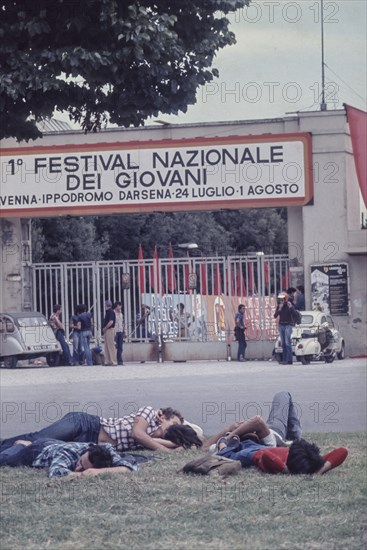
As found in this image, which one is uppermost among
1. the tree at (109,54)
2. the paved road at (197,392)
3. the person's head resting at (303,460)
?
the tree at (109,54)

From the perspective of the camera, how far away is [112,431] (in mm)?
10273

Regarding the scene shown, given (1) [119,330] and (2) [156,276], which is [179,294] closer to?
(2) [156,276]

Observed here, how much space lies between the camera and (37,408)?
634 inches

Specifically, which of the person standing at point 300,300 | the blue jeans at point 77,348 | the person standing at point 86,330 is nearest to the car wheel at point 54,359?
the blue jeans at point 77,348

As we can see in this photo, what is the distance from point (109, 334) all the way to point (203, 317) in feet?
10.9

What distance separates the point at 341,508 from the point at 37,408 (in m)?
9.39

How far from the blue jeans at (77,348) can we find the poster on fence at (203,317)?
1.94m

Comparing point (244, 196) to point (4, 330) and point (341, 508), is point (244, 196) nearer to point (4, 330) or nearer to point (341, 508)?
point (4, 330)

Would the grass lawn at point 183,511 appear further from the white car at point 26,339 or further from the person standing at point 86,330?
the white car at point 26,339

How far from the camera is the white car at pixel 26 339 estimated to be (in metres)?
27.7

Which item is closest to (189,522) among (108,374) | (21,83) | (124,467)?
(124,467)

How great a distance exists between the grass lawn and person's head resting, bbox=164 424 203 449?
34.7 inches

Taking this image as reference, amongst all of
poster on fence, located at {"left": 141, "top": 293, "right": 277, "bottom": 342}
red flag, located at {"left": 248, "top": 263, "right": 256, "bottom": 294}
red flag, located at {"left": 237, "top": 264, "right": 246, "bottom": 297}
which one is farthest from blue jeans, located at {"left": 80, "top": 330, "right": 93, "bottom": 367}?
red flag, located at {"left": 248, "top": 263, "right": 256, "bottom": 294}

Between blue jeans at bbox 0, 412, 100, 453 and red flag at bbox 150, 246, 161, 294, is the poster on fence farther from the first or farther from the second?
blue jeans at bbox 0, 412, 100, 453
